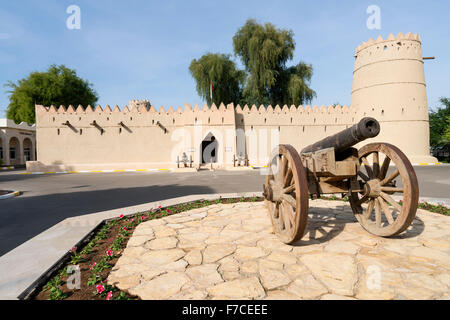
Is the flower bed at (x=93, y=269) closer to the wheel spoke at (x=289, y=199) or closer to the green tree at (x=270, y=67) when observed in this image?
the wheel spoke at (x=289, y=199)

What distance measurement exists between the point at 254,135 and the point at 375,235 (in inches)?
605

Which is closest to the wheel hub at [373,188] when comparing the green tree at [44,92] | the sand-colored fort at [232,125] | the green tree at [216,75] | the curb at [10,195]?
the curb at [10,195]

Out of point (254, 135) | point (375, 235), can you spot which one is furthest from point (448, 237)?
point (254, 135)

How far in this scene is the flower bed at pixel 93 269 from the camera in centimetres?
197

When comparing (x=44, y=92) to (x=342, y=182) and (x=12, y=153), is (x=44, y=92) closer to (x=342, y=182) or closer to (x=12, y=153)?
(x=12, y=153)

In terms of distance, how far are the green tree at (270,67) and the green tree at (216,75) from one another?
4.95ft

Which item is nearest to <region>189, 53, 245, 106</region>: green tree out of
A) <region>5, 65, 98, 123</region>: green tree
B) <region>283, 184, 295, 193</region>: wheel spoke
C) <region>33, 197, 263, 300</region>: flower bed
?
<region>5, 65, 98, 123</region>: green tree

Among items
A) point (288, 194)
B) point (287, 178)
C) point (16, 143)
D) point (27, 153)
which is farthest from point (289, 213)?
point (27, 153)

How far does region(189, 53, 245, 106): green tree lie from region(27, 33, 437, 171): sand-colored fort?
722 cm

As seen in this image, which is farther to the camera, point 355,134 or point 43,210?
point 43,210

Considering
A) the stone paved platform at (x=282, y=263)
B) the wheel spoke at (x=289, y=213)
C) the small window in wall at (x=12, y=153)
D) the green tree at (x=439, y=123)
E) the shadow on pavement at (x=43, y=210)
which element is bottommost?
the stone paved platform at (x=282, y=263)

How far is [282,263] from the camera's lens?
2.49 m

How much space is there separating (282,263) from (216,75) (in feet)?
76.1
